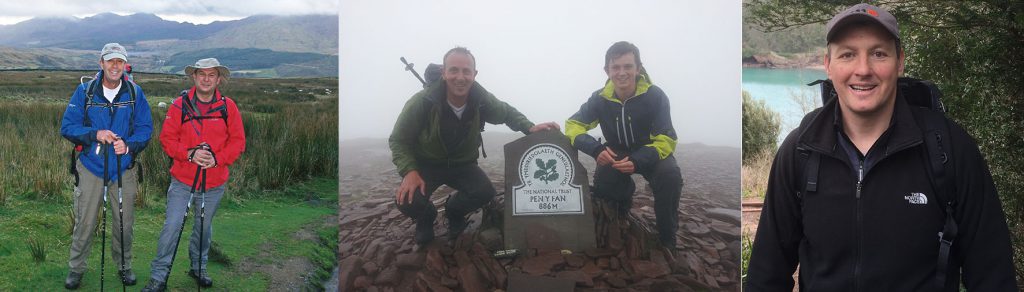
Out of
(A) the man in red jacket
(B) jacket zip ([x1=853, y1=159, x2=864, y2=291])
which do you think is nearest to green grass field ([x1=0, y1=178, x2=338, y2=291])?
(A) the man in red jacket

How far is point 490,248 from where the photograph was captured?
5367 mm

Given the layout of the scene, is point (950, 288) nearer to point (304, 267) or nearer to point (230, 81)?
point (304, 267)

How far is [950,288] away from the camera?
8.54ft

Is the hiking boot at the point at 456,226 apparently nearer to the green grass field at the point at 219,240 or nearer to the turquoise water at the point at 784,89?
the green grass field at the point at 219,240

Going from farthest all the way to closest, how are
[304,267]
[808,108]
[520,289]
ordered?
[808,108] → [304,267] → [520,289]

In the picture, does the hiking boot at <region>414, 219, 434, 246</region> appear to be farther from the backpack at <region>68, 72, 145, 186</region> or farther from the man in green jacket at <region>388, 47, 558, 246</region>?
the backpack at <region>68, 72, 145, 186</region>

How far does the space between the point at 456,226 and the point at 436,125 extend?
0.64 metres

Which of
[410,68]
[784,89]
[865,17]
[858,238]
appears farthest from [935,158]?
[784,89]

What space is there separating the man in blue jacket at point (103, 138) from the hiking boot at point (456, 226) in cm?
183

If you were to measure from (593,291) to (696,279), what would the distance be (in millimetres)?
693

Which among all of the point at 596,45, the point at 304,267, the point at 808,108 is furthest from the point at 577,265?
the point at 808,108

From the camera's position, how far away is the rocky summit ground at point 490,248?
209 inches

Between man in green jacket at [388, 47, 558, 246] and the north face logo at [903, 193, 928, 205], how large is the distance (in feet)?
9.73

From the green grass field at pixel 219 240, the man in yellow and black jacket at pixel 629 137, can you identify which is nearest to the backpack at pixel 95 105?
the green grass field at pixel 219 240
